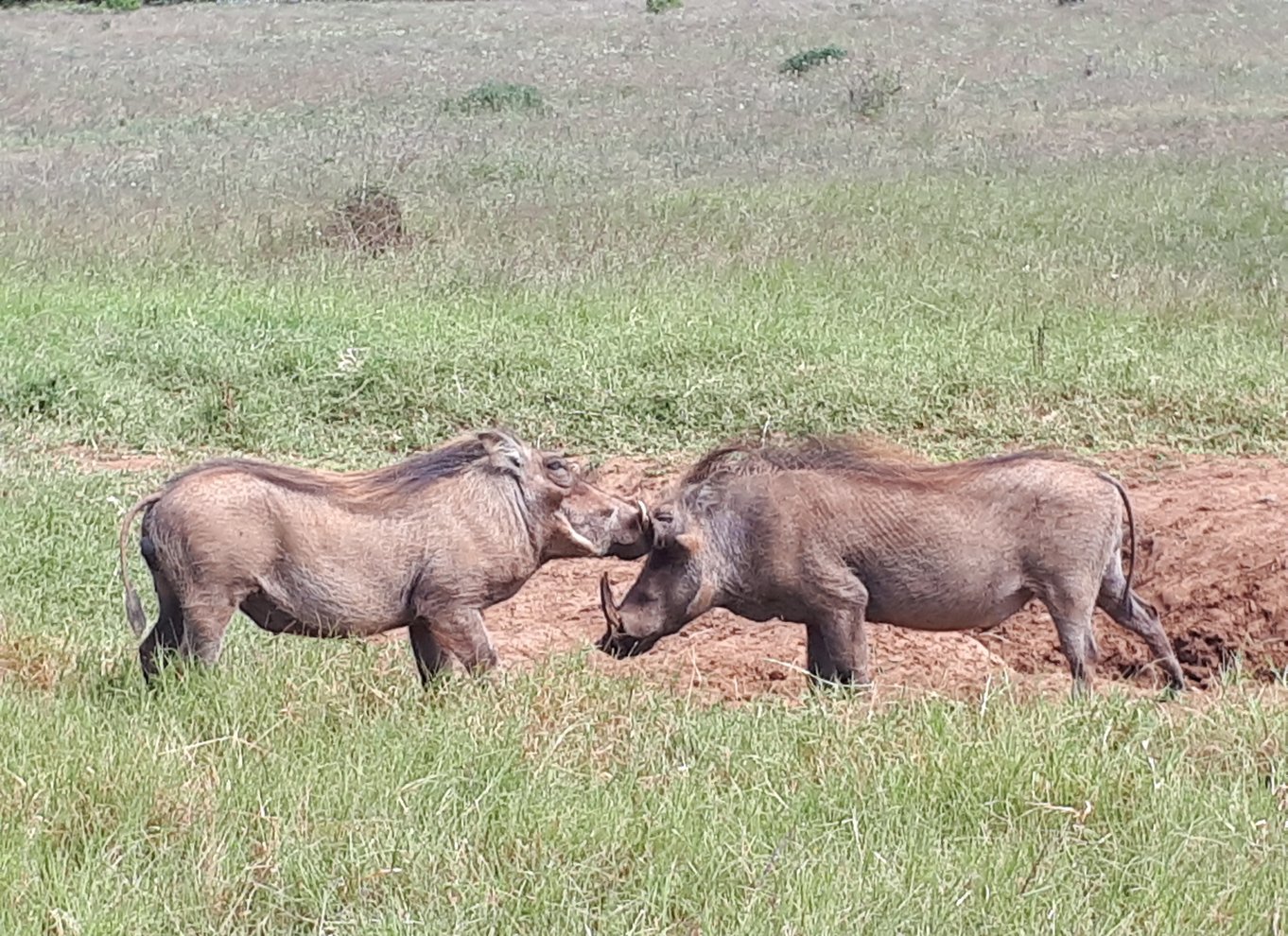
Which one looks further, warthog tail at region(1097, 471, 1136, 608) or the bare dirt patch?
the bare dirt patch

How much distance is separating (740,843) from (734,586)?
5.01ft

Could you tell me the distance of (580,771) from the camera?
3498 mm

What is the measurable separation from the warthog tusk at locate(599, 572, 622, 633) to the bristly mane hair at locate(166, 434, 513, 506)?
45 cm

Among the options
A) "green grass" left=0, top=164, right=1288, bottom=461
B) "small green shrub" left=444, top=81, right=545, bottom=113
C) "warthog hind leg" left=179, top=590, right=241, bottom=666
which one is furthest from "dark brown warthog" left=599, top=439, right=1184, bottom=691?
"small green shrub" left=444, top=81, right=545, bottom=113

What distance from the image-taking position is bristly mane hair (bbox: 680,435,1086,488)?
4.65 meters

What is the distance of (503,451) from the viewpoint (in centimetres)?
440

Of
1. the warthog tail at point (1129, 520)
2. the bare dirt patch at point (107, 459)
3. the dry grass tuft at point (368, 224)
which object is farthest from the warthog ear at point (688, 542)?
the dry grass tuft at point (368, 224)

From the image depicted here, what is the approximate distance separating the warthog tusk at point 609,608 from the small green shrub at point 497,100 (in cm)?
1479

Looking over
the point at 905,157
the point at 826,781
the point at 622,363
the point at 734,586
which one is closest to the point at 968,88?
the point at 905,157

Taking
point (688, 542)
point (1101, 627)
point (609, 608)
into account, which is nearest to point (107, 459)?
point (609, 608)

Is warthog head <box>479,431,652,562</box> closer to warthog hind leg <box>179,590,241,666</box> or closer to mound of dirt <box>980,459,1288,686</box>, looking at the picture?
warthog hind leg <box>179,590,241,666</box>

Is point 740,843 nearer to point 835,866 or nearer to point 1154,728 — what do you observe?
point 835,866

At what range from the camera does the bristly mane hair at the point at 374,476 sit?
4.12m

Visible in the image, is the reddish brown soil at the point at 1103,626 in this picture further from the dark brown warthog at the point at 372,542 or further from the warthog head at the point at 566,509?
the dark brown warthog at the point at 372,542
